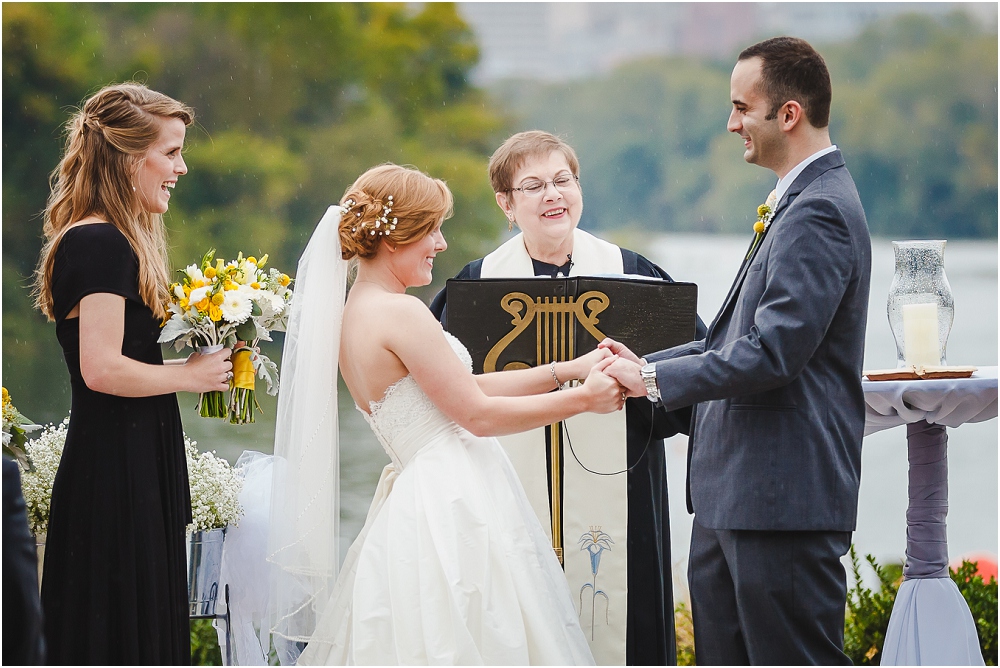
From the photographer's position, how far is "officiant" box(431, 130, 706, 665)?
134 inches

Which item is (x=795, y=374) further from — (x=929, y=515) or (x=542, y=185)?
(x=542, y=185)

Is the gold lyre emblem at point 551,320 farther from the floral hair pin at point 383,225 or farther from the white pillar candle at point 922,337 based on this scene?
the white pillar candle at point 922,337

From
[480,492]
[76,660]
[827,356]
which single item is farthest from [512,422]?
[76,660]

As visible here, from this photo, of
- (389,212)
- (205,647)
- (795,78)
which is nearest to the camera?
(795,78)

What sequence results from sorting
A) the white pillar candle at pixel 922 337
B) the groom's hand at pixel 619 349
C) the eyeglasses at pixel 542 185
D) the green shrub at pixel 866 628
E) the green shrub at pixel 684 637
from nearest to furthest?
1. the groom's hand at pixel 619 349
2. the white pillar candle at pixel 922 337
3. the eyeglasses at pixel 542 185
4. the green shrub at pixel 866 628
5. the green shrub at pixel 684 637

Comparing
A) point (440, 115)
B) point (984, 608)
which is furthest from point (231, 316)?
point (440, 115)

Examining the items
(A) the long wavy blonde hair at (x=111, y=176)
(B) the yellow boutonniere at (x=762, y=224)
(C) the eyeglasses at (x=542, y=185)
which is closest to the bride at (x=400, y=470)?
(A) the long wavy blonde hair at (x=111, y=176)

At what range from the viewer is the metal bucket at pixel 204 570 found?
3068 mm

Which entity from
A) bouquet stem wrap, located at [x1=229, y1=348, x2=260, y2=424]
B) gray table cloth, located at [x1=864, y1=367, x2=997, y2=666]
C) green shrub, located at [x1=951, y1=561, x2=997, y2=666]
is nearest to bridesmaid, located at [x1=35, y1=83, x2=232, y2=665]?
bouquet stem wrap, located at [x1=229, y1=348, x2=260, y2=424]

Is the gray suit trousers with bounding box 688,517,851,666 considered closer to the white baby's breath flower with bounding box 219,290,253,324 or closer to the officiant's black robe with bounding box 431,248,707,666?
the officiant's black robe with bounding box 431,248,707,666

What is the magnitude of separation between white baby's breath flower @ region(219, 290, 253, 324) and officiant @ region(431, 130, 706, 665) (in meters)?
0.81

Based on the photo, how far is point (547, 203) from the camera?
3568 mm

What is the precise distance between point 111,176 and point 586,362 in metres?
1.42

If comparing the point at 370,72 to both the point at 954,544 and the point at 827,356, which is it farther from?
the point at 827,356
